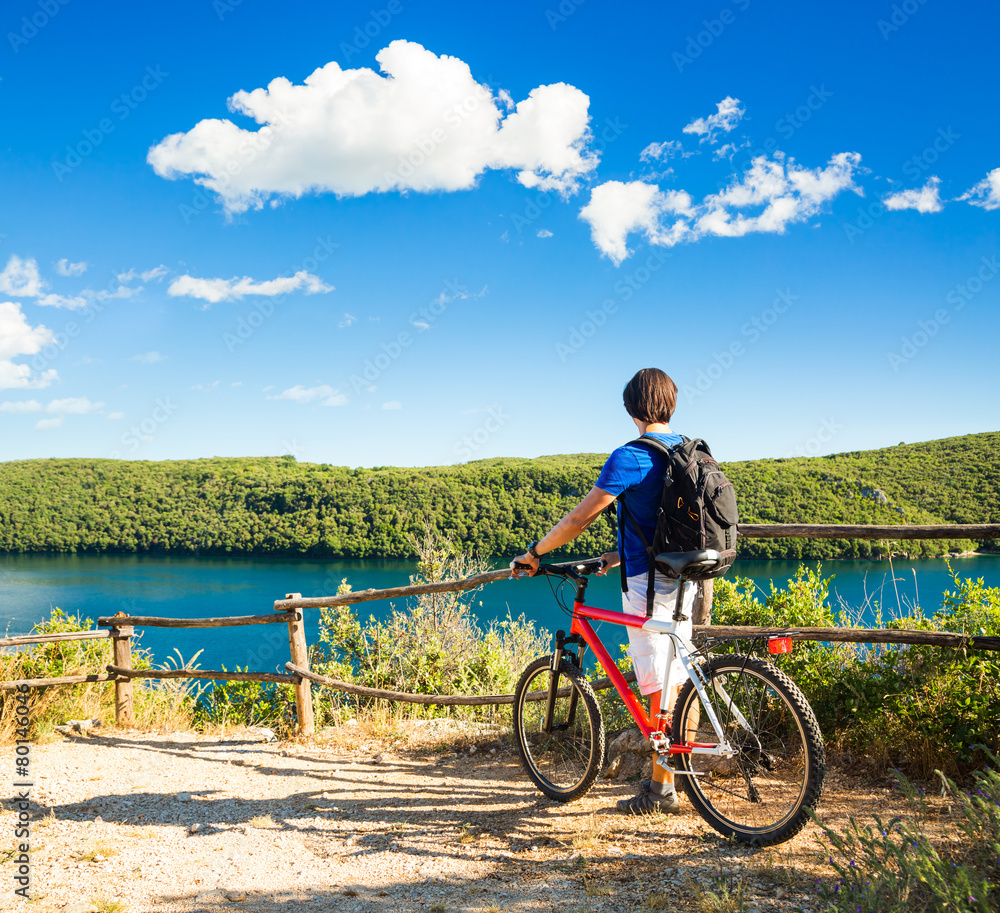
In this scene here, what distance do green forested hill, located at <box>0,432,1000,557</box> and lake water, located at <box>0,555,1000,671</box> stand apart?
238cm

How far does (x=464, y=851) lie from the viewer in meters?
2.81

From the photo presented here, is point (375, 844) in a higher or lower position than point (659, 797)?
lower

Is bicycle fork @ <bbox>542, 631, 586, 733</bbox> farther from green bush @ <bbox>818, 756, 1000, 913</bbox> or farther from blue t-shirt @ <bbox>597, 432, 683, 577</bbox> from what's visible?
green bush @ <bbox>818, 756, 1000, 913</bbox>

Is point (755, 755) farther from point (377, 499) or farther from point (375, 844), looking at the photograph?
point (377, 499)

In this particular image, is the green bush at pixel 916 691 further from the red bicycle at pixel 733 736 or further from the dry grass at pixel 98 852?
the dry grass at pixel 98 852

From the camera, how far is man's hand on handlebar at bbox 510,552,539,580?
3096 millimetres

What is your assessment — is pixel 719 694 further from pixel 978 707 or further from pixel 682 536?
pixel 978 707

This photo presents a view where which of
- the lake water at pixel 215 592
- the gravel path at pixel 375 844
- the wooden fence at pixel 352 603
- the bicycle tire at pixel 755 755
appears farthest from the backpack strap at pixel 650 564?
the lake water at pixel 215 592

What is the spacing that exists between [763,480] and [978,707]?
88.5ft

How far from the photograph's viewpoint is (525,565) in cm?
315

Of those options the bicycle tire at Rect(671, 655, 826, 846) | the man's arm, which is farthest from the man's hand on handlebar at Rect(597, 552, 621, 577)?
the bicycle tire at Rect(671, 655, 826, 846)

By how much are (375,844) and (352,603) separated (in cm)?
219

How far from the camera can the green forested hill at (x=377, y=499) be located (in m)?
27.4

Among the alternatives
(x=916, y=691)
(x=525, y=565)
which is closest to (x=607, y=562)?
(x=525, y=565)
